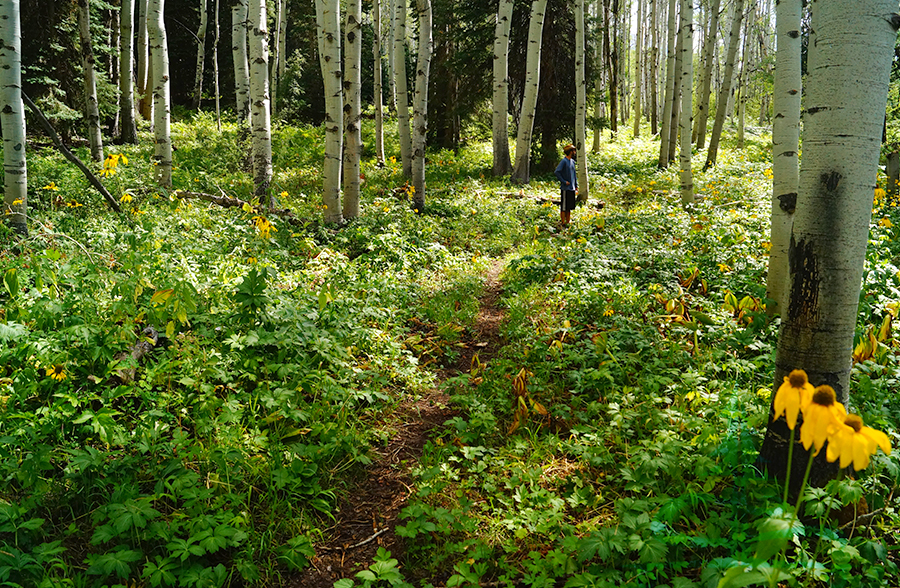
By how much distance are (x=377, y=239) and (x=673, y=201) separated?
25.2 ft

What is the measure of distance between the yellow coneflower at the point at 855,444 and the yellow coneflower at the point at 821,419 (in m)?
0.02

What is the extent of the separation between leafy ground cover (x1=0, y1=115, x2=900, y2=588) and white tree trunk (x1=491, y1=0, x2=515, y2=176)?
324 inches

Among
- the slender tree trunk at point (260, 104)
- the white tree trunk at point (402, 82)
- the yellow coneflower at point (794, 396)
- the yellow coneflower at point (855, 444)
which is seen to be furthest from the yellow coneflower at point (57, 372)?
the white tree trunk at point (402, 82)

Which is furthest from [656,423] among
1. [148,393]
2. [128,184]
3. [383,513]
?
[128,184]

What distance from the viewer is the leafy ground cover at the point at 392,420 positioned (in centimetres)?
241

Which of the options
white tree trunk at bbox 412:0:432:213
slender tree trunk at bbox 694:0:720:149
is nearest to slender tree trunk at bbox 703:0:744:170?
slender tree trunk at bbox 694:0:720:149

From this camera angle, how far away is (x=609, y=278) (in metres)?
6.25

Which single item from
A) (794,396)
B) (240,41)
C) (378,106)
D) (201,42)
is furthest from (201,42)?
(794,396)

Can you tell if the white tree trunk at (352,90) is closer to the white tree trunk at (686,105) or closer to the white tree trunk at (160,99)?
the white tree trunk at (160,99)

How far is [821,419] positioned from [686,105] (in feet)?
37.0

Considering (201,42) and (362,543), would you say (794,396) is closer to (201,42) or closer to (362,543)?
(362,543)

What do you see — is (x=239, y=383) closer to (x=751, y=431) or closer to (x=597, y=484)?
(x=597, y=484)

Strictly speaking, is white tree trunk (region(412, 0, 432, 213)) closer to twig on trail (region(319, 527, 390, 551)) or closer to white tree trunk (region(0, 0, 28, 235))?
white tree trunk (region(0, 0, 28, 235))

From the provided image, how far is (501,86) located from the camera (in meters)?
13.2
